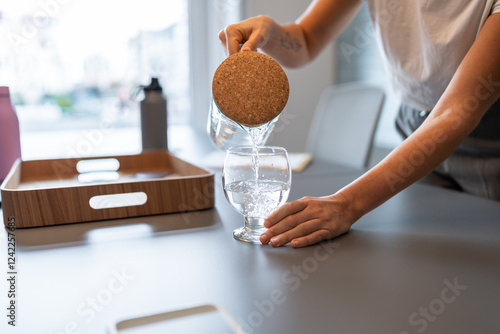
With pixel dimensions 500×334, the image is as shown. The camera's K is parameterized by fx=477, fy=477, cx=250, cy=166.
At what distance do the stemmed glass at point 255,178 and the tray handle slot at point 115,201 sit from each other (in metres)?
0.22

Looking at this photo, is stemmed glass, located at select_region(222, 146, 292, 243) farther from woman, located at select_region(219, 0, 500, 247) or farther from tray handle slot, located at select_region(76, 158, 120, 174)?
tray handle slot, located at select_region(76, 158, 120, 174)

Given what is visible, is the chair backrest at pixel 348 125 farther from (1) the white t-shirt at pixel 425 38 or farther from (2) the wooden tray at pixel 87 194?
(2) the wooden tray at pixel 87 194

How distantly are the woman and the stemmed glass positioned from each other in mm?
34

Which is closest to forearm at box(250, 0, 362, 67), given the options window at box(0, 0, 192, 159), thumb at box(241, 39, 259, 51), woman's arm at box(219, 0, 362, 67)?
woman's arm at box(219, 0, 362, 67)

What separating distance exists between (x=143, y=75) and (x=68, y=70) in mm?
424

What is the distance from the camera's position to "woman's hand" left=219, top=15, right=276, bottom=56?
0.88 metres

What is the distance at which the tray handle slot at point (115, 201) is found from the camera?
90 centimetres

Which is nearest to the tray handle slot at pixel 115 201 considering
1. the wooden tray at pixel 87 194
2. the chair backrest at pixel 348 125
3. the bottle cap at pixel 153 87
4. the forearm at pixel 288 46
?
the wooden tray at pixel 87 194

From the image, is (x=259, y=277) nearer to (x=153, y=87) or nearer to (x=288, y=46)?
(x=288, y=46)

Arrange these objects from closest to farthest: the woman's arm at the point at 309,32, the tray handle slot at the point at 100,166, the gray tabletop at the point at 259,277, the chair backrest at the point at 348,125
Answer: the gray tabletop at the point at 259,277
the tray handle slot at the point at 100,166
the woman's arm at the point at 309,32
the chair backrest at the point at 348,125

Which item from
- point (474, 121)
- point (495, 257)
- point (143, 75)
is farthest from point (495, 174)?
point (143, 75)

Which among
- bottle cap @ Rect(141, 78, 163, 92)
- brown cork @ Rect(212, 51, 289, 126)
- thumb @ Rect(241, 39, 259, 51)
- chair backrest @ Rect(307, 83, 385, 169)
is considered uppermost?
thumb @ Rect(241, 39, 259, 51)

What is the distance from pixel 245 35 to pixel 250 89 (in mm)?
262

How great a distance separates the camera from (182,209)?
0.95m
